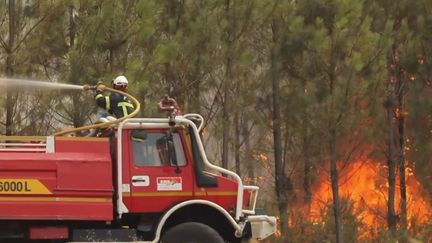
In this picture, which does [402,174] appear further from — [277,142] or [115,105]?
[115,105]

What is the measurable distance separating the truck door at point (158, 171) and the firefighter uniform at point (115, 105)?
0.58 meters

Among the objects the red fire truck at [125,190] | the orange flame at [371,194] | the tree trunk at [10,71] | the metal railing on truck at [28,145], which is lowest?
the orange flame at [371,194]

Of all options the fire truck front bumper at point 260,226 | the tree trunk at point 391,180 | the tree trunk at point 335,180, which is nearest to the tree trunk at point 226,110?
the tree trunk at point 335,180

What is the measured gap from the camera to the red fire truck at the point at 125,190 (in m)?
8.02

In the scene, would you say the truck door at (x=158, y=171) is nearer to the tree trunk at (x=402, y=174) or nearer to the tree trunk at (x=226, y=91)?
the tree trunk at (x=226, y=91)

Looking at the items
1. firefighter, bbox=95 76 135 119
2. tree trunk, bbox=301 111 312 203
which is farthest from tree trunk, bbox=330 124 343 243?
firefighter, bbox=95 76 135 119

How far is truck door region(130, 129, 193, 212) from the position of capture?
8.43 metres

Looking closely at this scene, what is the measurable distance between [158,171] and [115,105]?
111cm

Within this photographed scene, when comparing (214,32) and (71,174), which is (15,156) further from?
(214,32)

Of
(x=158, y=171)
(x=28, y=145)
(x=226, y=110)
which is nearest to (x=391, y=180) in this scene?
(x=226, y=110)

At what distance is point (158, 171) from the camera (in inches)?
335

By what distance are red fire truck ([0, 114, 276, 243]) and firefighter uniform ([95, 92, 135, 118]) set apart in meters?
0.45

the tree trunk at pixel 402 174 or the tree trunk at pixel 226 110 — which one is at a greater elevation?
the tree trunk at pixel 226 110

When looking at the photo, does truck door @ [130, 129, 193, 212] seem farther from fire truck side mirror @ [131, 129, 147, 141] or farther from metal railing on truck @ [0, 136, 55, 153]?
metal railing on truck @ [0, 136, 55, 153]
